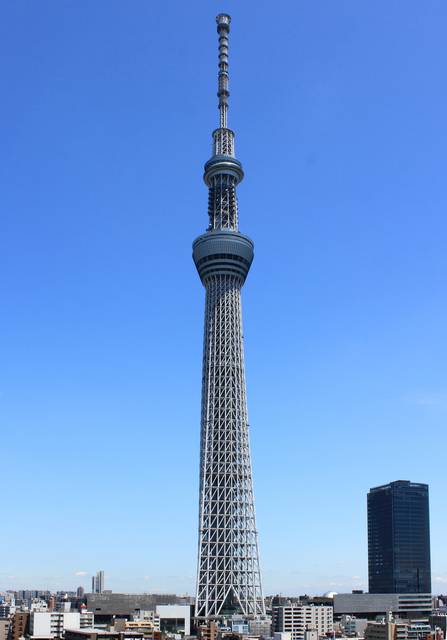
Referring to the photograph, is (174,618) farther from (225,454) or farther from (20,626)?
(225,454)

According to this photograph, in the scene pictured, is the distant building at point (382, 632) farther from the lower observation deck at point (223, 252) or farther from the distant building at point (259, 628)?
the lower observation deck at point (223, 252)

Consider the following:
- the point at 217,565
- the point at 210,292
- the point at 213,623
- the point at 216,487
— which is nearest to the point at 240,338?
the point at 210,292

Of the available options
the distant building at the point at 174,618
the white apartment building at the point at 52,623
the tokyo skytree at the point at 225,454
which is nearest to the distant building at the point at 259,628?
the tokyo skytree at the point at 225,454

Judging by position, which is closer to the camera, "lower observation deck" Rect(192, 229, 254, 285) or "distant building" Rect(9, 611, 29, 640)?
"distant building" Rect(9, 611, 29, 640)

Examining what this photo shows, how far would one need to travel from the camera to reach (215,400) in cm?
18938

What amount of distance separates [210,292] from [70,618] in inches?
3026

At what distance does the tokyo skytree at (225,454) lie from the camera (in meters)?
177

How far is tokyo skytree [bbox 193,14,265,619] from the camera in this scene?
17725 centimetres

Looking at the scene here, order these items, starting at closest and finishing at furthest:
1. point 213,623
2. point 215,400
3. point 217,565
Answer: point 213,623 < point 217,565 < point 215,400

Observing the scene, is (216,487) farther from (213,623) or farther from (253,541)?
(213,623)

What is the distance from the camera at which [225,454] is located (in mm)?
185125

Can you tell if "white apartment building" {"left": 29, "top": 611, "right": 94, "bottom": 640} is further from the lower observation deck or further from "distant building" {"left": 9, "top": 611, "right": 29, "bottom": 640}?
the lower observation deck

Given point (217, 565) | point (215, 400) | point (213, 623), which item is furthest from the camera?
point (215, 400)

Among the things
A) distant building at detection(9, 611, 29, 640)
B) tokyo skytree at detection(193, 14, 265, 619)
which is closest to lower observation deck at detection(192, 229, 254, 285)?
tokyo skytree at detection(193, 14, 265, 619)
